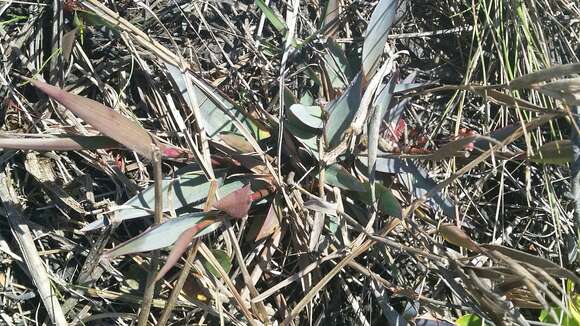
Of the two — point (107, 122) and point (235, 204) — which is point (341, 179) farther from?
point (107, 122)

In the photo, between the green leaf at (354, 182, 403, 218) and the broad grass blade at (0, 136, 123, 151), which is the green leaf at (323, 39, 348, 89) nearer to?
the green leaf at (354, 182, 403, 218)

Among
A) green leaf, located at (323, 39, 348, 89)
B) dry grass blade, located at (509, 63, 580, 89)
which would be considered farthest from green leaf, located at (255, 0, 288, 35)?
dry grass blade, located at (509, 63, 580, 89)

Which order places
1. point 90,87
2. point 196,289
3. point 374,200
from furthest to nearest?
point 90,87
point 196,289
point 374,200

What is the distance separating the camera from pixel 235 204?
127cm

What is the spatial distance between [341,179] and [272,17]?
0.39m

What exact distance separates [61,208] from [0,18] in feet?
1.47

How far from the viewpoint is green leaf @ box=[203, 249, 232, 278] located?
4.46 feet

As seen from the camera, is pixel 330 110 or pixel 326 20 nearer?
pixel 330 110

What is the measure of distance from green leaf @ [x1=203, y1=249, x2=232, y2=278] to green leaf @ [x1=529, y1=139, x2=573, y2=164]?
627 mm

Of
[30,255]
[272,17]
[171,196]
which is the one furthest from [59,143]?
[272,17]

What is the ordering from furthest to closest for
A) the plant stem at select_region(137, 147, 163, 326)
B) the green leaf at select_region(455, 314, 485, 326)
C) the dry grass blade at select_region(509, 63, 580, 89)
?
1. the green leaf at select_region(455, 314, 485, 326)
2. the plant stem at select_region(137, 147, 163, 326)
3. the dry grass blade at select_region(509, 63, 580, 89)

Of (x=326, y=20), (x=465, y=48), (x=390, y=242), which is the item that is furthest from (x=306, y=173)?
(x=465, y=48)

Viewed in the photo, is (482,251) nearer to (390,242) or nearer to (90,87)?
(390,242)

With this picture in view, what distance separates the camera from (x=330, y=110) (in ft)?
4.53
